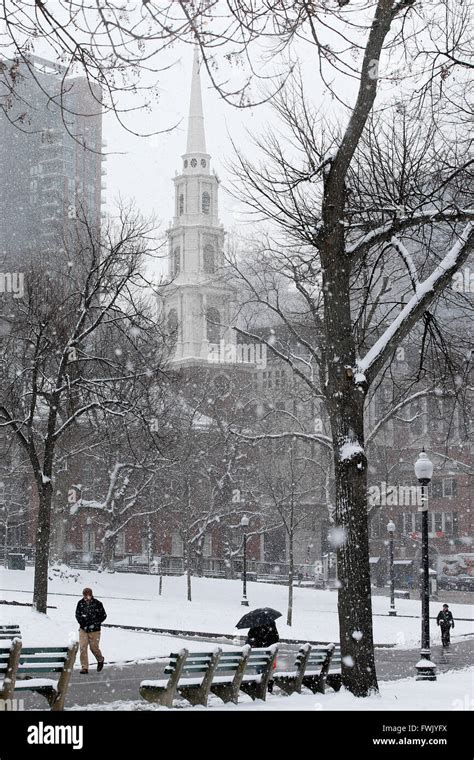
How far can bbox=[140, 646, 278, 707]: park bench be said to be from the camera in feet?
41.2

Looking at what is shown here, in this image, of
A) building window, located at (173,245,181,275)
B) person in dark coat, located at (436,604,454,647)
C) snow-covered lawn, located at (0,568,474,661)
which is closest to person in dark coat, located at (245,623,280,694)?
snow-covered lawn, located at (0,568,474,661)

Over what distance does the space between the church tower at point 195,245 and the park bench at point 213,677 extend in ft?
190

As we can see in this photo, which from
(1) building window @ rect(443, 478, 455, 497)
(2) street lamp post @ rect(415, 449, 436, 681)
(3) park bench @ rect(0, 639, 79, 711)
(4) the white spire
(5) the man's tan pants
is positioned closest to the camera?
(3) park bench @ rect(0, 639, 79, 711)

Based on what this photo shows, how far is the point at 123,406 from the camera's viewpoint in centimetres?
2650

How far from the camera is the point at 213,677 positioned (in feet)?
44.2

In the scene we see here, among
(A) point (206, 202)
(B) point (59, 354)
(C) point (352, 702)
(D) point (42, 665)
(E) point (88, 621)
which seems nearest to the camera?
(D) point (42, 665)

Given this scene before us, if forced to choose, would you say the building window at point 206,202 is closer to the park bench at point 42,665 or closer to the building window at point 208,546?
the building window at point 208,546

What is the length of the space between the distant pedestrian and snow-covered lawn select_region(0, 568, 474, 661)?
3.27 metres

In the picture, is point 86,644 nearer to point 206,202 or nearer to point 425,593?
point 425,593

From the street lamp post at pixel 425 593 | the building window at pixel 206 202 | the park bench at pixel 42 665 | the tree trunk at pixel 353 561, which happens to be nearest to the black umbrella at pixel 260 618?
the tree trunk at pixel 353 561

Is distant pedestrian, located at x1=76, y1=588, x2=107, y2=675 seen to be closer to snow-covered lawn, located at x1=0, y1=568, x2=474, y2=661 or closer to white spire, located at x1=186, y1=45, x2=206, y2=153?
snow-covered lawn, located at x1=0, y1=568, x2=474, y2=661

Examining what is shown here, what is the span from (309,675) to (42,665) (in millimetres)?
4603

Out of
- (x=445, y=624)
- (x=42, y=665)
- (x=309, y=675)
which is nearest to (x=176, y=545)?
(x=445, y=624)
